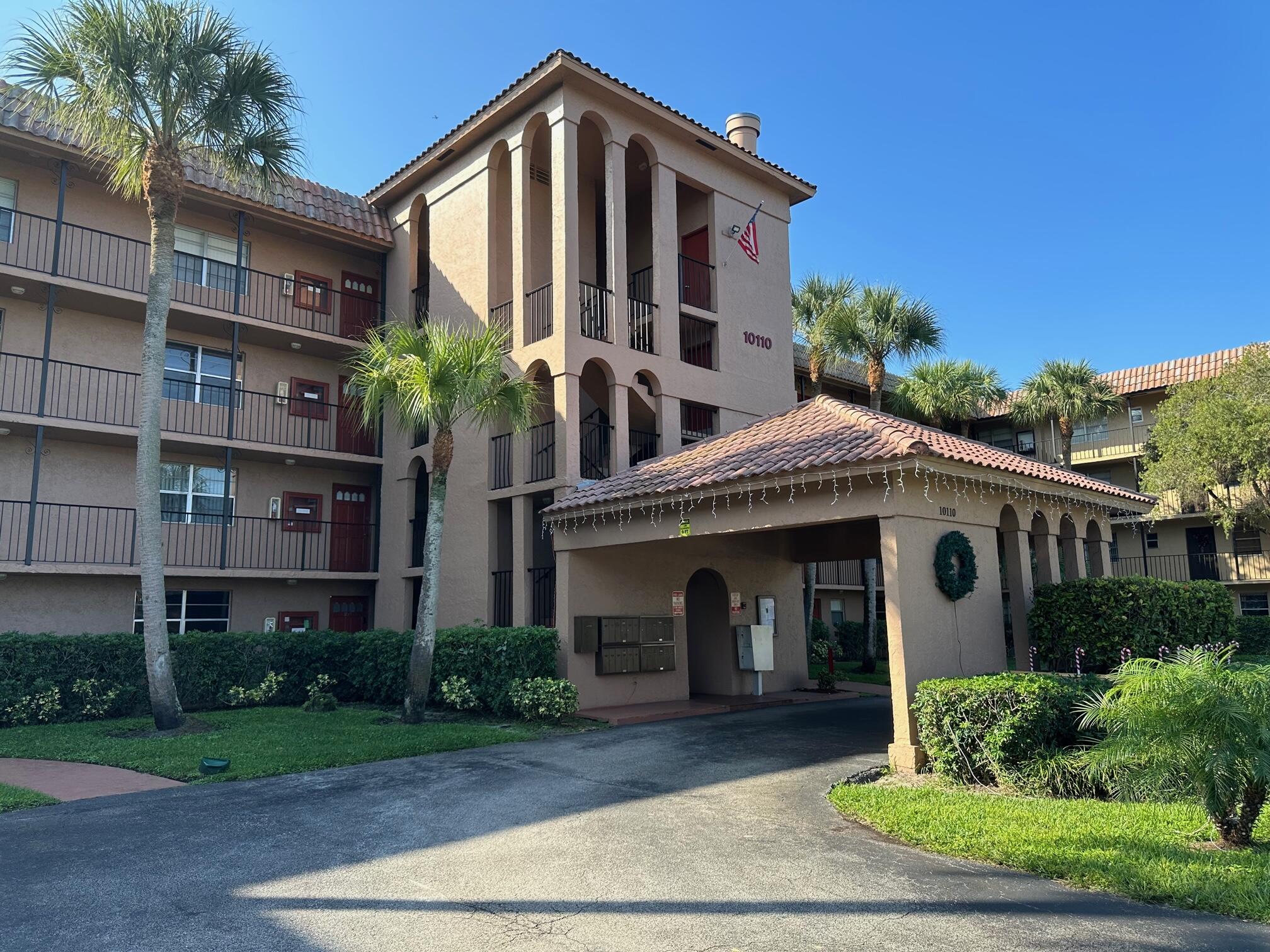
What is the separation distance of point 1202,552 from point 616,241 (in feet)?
89.5

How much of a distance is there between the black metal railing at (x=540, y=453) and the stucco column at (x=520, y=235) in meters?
1.75

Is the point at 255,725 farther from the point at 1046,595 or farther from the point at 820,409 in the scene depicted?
the point at 1046,595

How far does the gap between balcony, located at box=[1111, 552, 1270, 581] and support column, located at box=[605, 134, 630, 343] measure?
21.5 meters

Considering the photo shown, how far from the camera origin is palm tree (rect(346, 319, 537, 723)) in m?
13.7

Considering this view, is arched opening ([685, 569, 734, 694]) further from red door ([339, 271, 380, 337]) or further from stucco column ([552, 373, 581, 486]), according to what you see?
red door ([339, 271, 380, 337])

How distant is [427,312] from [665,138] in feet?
22.0

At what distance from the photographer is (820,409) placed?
14656 mm

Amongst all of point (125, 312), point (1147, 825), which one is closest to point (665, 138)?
point (125, 312)

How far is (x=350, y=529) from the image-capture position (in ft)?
70.1

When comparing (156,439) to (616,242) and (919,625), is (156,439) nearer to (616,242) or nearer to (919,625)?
(616,242)

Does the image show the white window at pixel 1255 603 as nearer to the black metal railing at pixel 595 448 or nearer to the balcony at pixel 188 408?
the black metal railing at pixel 595 448

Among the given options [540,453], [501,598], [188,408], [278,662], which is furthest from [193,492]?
[540,453]

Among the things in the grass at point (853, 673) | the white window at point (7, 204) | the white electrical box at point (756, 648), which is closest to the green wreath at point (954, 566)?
the white electrical box at point (756, 648)

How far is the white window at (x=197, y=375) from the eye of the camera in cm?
1917
